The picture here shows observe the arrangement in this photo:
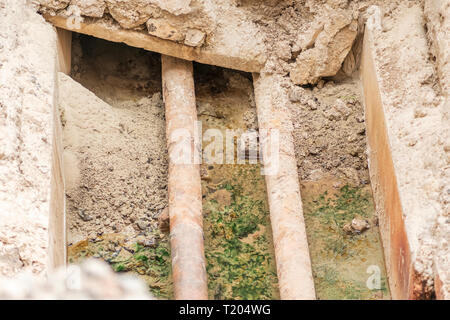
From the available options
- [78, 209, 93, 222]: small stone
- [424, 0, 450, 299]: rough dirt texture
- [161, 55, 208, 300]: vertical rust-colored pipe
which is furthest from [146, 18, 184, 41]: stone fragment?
[424, 0, 450, 299]: rough dirt texture

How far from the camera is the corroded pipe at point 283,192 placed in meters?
5.84

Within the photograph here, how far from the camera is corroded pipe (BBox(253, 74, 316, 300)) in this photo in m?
5.84

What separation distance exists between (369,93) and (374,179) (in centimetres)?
75

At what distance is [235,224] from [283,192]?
1.59 feet

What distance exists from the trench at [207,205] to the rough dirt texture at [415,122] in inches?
28.1

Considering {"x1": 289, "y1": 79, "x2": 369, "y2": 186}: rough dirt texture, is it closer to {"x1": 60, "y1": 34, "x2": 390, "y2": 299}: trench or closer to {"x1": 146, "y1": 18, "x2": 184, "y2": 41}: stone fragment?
{"x1": 60, "y1": 34, "x2": 390, "y2": 299}: trench

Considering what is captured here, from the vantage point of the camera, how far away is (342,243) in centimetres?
636

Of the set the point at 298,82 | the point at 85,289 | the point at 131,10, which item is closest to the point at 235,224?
the point at 298,82
